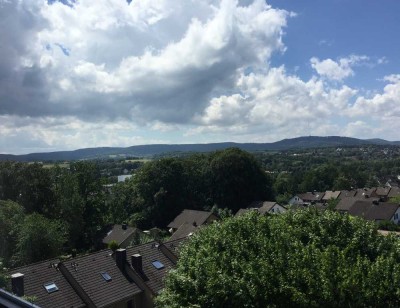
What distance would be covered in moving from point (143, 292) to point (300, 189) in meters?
95.0

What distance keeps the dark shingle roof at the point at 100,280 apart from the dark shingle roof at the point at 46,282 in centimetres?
58

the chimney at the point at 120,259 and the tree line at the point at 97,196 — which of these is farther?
the tree line at the point at 97,196

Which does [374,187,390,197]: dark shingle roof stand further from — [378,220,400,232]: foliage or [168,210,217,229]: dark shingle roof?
[168,210,217,229]: dark shingle roof

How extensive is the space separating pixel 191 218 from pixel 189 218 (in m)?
0.34

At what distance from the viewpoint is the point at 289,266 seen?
40.0ft

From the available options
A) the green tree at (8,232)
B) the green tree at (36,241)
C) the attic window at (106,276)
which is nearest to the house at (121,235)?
the green tree at (36,241)

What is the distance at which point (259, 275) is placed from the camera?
39.7 ft

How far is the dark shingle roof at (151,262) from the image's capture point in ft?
74.8

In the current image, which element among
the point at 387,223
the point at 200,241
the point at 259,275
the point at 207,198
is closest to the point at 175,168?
the point at 207,198

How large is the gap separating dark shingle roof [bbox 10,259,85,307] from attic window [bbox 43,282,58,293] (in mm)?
144

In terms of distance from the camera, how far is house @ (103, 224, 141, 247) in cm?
4212

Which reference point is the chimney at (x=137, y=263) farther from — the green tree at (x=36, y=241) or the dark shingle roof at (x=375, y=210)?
the dark shingle roof at (x=375, y=210)

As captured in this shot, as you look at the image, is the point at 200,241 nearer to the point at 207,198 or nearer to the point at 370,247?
the point at 370,247

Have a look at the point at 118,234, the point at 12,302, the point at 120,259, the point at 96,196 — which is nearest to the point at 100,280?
the point at 120,259
